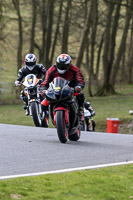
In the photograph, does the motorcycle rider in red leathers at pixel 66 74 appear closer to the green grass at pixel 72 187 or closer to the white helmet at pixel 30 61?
the green grass at pixel 72 187

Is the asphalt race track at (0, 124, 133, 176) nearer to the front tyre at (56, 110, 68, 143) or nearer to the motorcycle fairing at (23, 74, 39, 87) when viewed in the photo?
the front tyre at (56, 110, 68, 143)

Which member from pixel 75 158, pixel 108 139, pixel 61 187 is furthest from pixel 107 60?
pixel 61 187

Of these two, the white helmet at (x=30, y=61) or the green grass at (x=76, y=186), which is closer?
the green grass at (x=76, y=186)

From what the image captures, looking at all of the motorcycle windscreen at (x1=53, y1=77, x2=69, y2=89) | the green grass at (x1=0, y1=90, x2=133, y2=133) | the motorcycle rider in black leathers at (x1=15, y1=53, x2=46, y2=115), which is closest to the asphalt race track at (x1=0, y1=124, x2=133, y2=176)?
the motorcycle windscreen at (x1=53, y1=77, x2=69, y2=89)

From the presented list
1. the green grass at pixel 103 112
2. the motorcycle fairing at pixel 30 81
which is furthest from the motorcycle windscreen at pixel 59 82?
the green grass at pixel 103 112

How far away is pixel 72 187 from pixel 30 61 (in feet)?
33.6

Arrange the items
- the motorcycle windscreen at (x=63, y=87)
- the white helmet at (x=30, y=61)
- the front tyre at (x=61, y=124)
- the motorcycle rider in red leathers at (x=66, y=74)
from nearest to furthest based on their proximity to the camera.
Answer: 1. the front tyre at (x=61, y=124)
2. the motorcycle windscreen at (x=63, y=87)
3. the motorcycle rider in red leathers at (x=66, y=74)
4. the white helmet at (x=30, y=61)

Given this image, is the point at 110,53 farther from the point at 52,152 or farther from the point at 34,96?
the point at 52,152

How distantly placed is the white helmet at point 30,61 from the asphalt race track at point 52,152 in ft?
12.8

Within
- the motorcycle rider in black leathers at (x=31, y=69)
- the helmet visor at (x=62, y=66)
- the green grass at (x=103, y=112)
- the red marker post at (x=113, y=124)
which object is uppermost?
the helmet visor at (x=62, y=66)

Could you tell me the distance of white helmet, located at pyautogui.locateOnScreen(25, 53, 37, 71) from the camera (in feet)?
53.7

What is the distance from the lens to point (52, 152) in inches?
380

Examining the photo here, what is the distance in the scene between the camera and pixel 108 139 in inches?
504

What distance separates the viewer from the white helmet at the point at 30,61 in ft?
53.7
